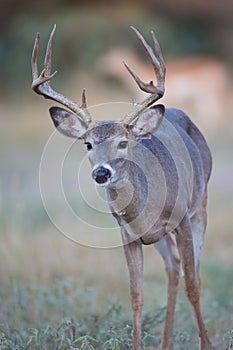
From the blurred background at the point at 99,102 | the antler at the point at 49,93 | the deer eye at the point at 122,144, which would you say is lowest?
the deer eye at the point at 122,144

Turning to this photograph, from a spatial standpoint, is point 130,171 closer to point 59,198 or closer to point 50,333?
point 50,333

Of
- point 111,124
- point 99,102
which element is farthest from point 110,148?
point 99,102

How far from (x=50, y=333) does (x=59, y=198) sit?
633cm

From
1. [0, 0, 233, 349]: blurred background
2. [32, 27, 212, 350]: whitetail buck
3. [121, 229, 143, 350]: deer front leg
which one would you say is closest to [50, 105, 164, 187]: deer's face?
[32, 27, 212, 350]: whitetail buck

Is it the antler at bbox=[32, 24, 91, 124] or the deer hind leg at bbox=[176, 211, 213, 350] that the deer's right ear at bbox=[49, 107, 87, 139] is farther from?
the deer hind leg at bbox=[176, 211, 213, 350]

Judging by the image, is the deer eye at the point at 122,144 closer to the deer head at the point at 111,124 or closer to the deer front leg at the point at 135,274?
the deer head at the point at 111,124

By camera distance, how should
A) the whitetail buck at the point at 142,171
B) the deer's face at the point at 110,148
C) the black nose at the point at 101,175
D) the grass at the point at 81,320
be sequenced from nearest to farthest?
the black nose at the point at 101,175
the deer's face at the point at 110,148
the whitetail buck at the point at 142,171
the grass at the point at 81,320

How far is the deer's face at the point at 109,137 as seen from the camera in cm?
677

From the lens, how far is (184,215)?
7383 mm

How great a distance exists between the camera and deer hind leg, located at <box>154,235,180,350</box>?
785 cm

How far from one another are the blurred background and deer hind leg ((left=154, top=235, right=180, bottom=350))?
0.35 m

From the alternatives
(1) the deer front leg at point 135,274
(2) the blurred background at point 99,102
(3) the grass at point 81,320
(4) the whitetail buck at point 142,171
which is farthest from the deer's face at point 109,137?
(2) the blurred background at point 99,102

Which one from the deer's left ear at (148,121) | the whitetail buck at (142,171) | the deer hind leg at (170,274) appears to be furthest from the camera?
the deer hind leg at (170,274)

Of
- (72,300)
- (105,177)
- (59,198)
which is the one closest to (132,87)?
A: (59,198)
